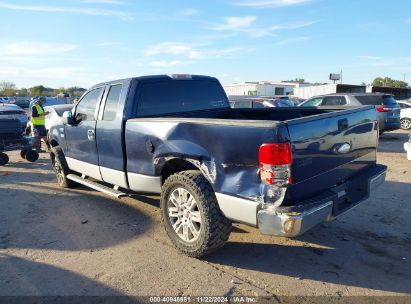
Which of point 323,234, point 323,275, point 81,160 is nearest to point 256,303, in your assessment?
point 323,275

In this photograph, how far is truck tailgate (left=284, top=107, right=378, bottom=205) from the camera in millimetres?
3270

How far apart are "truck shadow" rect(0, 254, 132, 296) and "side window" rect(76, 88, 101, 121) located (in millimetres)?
2430

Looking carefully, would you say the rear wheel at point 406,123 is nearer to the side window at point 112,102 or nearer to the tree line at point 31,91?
the side window at point 112,102

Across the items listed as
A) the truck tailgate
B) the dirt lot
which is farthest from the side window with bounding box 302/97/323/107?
the truck tailgate

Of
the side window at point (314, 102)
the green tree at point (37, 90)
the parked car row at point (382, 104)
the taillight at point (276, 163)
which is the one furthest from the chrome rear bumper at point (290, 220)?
the green tree at point (37, 90)

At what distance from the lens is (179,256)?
4.15 meters

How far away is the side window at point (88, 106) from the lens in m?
5.73

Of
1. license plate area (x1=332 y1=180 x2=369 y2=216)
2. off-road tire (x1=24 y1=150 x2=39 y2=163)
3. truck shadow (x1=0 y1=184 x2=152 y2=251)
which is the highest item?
license plate area (x1=332 y1=180 x2=369 y2=216)

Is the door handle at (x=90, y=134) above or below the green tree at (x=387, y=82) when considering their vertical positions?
below

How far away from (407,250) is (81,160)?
4840mm

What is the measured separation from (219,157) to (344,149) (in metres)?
1.34

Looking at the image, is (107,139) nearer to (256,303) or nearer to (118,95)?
(118,95)

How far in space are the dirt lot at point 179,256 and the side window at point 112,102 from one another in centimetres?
151

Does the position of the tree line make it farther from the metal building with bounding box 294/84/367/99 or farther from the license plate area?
the license plate area
